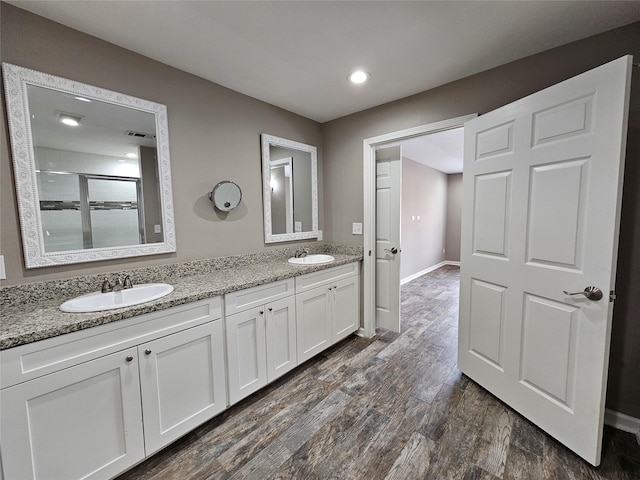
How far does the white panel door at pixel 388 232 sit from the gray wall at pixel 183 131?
2.98 feet

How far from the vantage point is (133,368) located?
4.22 feet

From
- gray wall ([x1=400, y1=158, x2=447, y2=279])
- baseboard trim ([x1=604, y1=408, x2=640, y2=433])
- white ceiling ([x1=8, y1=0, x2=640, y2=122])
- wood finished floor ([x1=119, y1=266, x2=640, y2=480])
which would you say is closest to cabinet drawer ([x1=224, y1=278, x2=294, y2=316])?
wood finished floor ([x1=119, y1=266, x2=640, y2=480])

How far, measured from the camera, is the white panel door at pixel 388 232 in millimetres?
2748

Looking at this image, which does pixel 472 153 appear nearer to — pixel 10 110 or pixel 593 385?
pixel 593 385

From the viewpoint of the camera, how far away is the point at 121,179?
166cm

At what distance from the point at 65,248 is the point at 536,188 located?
2711 mm

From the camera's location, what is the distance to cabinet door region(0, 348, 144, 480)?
1021 millimetres

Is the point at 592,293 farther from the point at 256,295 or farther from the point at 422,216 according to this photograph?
the point at 422,216

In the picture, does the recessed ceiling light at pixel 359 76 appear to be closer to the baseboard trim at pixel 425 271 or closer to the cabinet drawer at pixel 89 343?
the cabinet drawer at pixel 89 343

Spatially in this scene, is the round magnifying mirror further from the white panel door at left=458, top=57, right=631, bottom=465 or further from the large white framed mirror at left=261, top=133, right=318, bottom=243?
the white panel door at left=458, top=57, right=631, bottom=465

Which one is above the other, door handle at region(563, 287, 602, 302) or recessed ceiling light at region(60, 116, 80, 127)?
recessed ceiling light at region(60, 116, 80, 127)

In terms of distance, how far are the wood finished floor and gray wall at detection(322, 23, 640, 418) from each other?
0.42m

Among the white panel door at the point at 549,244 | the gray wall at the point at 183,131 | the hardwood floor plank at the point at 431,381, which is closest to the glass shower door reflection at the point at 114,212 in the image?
the gray wall at the point at 183,131

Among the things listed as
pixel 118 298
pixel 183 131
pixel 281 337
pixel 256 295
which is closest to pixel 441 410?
pixel 281 337
